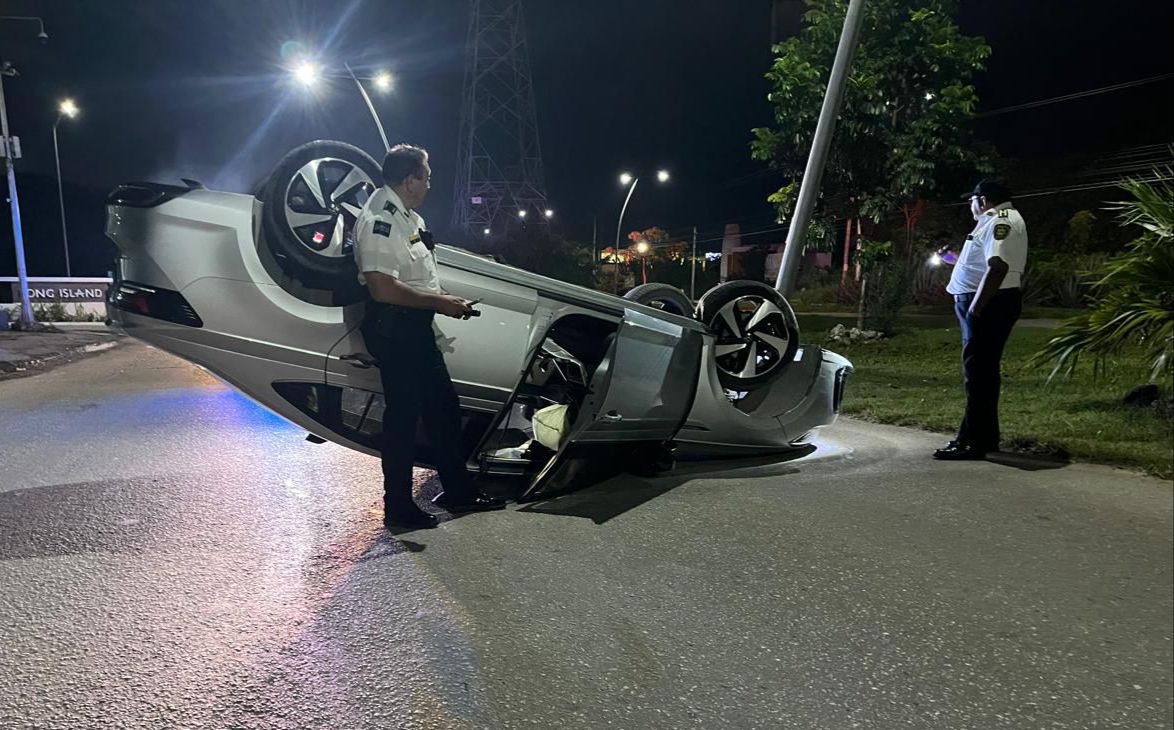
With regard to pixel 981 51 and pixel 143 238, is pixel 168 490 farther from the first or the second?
pixel 981 51

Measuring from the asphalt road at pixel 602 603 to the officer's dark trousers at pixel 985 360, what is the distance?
1.37 ft

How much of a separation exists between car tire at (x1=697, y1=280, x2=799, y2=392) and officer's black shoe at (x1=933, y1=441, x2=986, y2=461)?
3.98ft

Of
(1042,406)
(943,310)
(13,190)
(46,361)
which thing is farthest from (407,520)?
(943,310)

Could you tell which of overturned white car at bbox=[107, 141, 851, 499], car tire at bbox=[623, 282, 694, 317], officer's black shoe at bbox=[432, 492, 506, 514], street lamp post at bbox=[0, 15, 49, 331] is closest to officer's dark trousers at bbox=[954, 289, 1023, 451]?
overturned white car at bbox=[107, 141, 851, 499]

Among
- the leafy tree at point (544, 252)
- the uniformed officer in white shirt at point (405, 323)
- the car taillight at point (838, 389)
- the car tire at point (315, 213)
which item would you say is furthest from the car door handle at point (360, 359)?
the leafy tree at point (544, 252)

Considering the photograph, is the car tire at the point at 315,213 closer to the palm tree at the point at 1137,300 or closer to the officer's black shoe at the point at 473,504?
the officer's black shoe at the point at 473,504

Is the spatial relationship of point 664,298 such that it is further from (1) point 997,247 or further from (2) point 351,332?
(2) point 351,332

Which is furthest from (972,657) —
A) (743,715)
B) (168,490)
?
(168,490)

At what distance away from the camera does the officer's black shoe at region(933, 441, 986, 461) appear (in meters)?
4.67

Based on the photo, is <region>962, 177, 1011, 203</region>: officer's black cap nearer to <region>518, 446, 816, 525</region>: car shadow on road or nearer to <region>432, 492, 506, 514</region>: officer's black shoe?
<region>518, 446, 816, 525</region>: car shadow on road

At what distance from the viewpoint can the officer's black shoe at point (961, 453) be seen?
467cm

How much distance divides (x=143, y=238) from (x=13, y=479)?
2306mm

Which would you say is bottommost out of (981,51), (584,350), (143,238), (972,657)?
(972,657)

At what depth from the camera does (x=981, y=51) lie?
10727 mm
